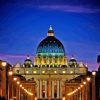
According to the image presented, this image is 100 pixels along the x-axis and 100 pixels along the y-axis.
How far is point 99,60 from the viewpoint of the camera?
6062 cm

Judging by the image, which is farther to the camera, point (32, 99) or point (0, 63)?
point (32, 99)

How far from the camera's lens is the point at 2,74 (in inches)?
2069

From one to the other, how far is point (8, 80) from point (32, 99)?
77.1m

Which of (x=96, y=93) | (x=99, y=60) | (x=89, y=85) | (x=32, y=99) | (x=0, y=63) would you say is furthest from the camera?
(x=32, y=99)

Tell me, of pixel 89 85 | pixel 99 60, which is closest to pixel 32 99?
pixel 89 85

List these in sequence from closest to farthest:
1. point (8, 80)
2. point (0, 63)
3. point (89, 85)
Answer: point (0, 63), point (8, 80), point (89, 85)

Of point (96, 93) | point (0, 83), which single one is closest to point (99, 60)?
point (96, 93)

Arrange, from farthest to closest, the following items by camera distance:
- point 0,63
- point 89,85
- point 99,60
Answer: point 89,85 → point 99,60 → point 0,63

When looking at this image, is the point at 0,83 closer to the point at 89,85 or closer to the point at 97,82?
the point at 97,82

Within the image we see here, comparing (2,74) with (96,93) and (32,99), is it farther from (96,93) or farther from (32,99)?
(32,99)

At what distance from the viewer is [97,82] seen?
2721 inches

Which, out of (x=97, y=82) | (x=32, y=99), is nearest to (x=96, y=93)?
(x=97, y=82)

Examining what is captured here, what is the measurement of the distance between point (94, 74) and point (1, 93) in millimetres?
18734

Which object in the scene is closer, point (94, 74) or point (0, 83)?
point (0, 83)
